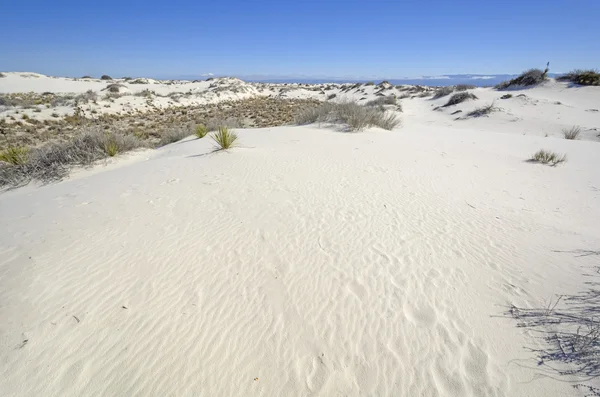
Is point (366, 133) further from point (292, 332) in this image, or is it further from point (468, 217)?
point (292, 332)

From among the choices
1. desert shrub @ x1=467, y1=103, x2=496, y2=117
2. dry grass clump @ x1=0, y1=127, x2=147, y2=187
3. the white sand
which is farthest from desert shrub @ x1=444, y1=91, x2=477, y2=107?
dry grass clump @ x1=0, y1=127, x2=147, y2=187

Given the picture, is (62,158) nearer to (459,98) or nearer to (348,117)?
(348,117)

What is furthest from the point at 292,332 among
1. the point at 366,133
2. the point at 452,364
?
A: the point at 366,133

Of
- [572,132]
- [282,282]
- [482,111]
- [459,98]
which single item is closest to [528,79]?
[459,98]

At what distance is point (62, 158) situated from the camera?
695 centimetres

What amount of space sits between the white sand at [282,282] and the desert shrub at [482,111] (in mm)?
11955

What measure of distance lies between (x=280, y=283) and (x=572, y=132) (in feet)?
49.5

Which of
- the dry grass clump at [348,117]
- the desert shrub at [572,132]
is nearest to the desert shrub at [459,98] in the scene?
the desert shrub at [572,132]

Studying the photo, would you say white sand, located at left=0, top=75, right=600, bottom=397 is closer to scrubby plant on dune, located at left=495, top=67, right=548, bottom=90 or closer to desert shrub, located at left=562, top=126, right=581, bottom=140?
desert shrub, located at left=562, top=126, right=581, bottom=140

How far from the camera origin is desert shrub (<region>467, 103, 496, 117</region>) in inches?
623

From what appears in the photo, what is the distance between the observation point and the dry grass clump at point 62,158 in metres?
6.27

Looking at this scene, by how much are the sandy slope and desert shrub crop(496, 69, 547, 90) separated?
20.8 metres

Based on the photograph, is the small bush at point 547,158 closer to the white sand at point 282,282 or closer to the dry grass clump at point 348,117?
the white sand at point 282,282

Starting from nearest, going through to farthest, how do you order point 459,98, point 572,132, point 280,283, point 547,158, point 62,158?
point 280,283
point 62,158
point 547,158
point 572,132
point 459,98
